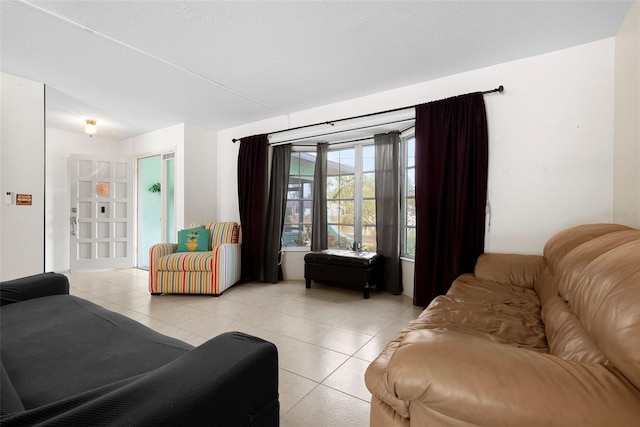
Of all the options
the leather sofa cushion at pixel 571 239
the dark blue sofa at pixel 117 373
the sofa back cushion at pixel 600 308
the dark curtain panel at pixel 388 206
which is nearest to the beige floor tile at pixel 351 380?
the dark blue sofa at pixel 117 373

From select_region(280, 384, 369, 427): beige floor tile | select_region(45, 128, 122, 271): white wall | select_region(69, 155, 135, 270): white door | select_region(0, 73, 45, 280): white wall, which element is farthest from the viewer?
select_region(69, 155, 135, 270): white door

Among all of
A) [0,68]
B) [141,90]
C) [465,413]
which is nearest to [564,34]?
[465,413]

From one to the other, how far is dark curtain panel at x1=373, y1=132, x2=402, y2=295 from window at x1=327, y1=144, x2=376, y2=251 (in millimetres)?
238

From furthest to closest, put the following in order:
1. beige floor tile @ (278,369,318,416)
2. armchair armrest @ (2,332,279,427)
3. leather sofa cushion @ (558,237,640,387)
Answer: beige floor tile @ (278,369,318,416), leather sofa cushion @ (558,237,640,387), armchair armrest @ (2,332,279,427)

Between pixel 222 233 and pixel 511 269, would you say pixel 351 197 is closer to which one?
pixel 222 233

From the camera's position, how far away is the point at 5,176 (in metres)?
3.00

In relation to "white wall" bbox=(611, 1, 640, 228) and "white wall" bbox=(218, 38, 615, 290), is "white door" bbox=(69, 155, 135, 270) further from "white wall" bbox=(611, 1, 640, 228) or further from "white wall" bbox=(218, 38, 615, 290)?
"white wall" bbox=(611, 1, 640, 228)

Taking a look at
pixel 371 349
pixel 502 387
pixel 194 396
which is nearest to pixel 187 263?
pixel 371 349

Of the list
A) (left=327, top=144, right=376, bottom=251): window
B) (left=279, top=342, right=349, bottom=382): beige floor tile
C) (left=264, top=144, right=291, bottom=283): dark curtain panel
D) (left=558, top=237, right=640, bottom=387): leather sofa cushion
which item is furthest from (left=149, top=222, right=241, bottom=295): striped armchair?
(left=558, top=237, right=640, bottom=387): leather sofa cushion

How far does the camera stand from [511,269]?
238cm

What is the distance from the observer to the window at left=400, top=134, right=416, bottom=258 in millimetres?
3725

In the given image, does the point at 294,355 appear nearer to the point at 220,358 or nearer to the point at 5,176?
the point at 220,358

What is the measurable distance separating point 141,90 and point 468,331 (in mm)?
4114

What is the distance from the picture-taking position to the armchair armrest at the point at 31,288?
5.44 ft
